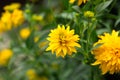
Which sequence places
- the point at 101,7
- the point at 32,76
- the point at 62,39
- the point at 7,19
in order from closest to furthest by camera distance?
the point at 62,39
the point at 101,7
the point at 7,19
the point at 32,76

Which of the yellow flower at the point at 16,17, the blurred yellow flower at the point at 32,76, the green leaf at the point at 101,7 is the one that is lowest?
the blurred yellow flower at the point at 32,76

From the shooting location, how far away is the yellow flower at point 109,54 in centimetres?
132

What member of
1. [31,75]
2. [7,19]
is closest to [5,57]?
[31,75]

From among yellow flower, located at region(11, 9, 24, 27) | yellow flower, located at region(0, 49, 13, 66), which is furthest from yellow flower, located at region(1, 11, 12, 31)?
yellow flower, located at region(0, 49, 13, 66)

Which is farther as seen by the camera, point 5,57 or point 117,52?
point 5,57

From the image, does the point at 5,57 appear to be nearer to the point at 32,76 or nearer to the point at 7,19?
the point at 32,76

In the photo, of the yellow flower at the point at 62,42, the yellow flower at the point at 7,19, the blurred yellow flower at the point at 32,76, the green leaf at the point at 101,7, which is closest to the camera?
the yellow flower at the point at 62,42

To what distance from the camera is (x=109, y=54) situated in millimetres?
1321

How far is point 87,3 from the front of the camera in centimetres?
145

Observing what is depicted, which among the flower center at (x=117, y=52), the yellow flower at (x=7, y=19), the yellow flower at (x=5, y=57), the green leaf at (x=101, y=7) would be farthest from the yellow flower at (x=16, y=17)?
the flower center at (x=117, y=52)

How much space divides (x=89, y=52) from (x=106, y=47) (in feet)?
0.40

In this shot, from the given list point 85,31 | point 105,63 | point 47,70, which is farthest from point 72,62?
point 105,63

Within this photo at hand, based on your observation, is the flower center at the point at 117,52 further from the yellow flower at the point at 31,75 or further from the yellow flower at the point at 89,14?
the yellow flower at the point at 31,75

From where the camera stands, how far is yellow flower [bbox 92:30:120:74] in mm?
1316
